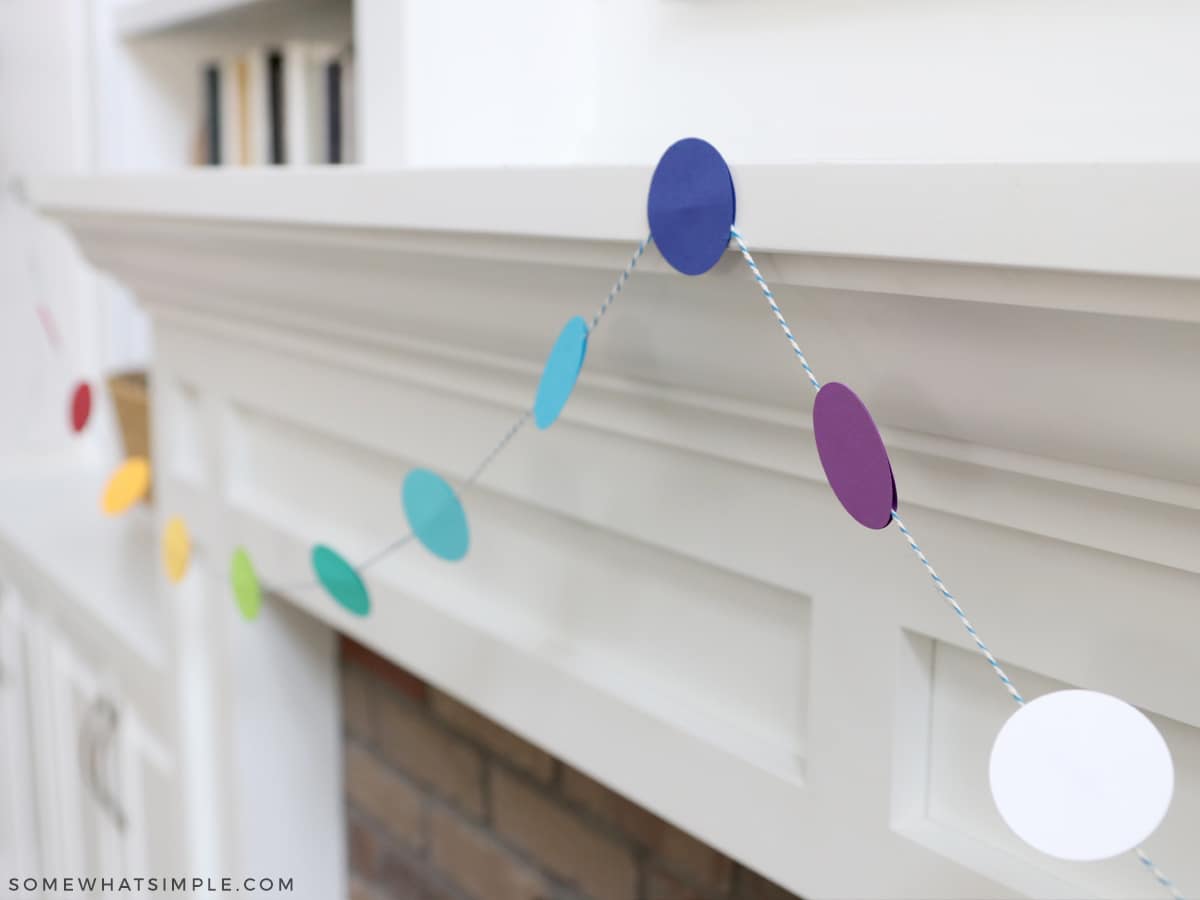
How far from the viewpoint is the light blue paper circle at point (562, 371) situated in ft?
1.64

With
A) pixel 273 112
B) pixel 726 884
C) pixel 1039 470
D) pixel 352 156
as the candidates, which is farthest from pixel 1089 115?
pixel 273 112

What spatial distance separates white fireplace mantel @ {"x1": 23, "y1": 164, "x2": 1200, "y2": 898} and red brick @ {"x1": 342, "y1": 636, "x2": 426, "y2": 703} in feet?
0.95

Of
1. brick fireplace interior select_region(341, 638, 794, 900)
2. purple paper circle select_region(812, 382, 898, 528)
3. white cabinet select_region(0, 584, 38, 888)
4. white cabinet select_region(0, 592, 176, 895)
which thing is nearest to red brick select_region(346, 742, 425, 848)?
brick fireplace interior select_region(341, 638, 794, 900)

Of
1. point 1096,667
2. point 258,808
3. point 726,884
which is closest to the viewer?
point 1096,667

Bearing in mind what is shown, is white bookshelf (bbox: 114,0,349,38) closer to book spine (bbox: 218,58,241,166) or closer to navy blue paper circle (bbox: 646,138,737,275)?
book spine (bbox: 218,58,241,166)

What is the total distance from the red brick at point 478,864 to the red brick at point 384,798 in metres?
0.03

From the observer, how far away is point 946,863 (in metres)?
0.49

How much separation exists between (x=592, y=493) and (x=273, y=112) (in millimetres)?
915

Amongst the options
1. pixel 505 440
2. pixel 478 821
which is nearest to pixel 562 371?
pixel 505 440

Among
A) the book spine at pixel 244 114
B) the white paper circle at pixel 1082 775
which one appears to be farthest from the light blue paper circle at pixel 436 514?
the book spine at pixel 244 114

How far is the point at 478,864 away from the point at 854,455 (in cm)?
92

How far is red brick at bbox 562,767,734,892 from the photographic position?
36.4 inches

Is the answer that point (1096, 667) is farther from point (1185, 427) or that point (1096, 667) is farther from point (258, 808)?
point (258, 808)

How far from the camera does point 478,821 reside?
1181 millimetres
